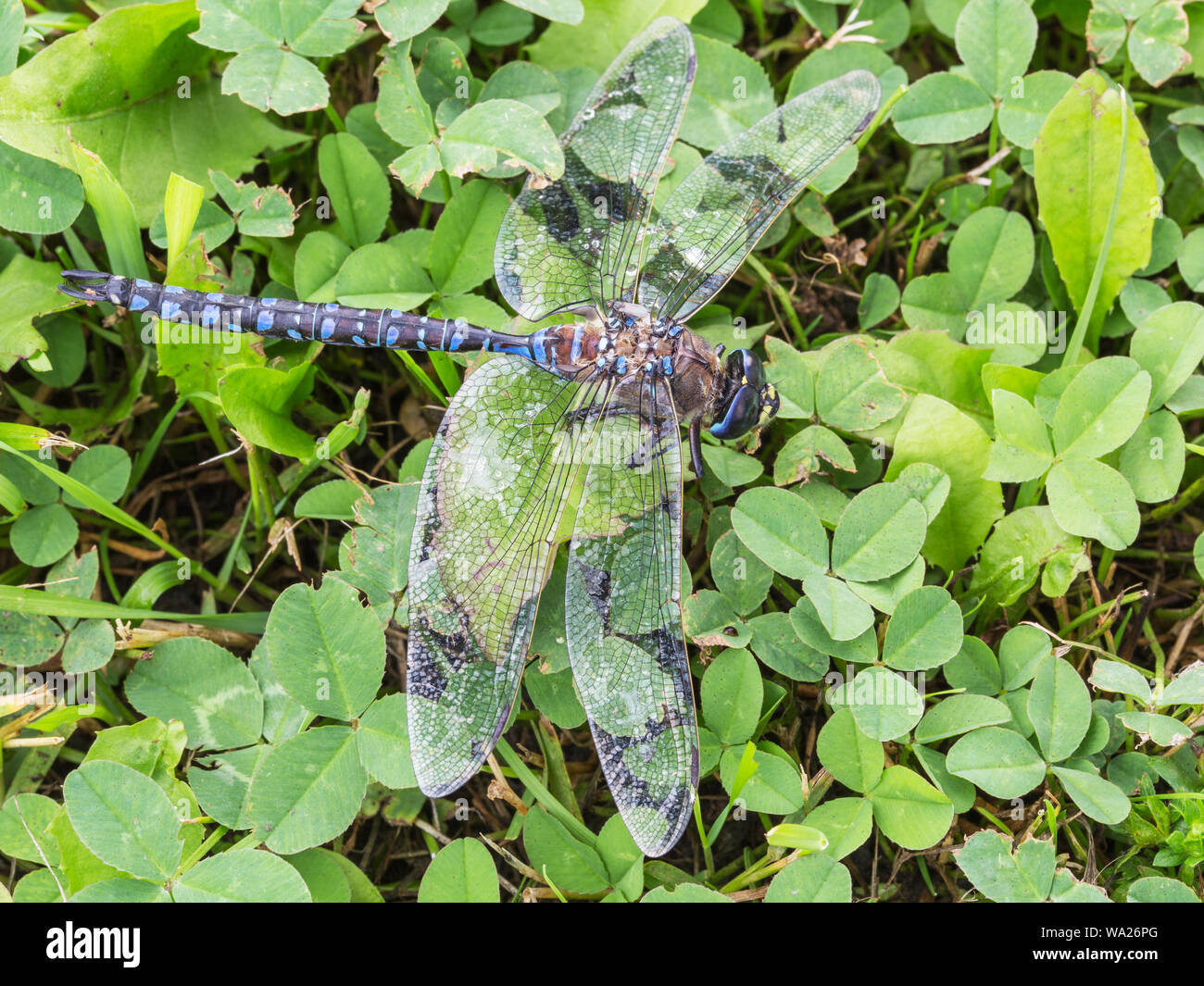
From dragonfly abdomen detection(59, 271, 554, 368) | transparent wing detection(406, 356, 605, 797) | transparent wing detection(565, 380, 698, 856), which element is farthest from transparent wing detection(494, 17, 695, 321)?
transparent wing detection(565, 380, 698, 856)

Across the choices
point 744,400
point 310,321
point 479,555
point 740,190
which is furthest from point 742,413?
point 310,321

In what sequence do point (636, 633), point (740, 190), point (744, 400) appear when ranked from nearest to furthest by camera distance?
1. point (636, 633)
2. point (744, 400)
3. point (740, 190)

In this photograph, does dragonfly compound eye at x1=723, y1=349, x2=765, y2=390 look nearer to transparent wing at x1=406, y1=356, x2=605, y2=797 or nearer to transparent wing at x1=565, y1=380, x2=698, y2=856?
transparent wing at x1=565, y1=380, x2=698, y2=856

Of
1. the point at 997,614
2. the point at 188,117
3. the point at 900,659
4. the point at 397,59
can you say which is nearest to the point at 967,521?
the point at 997,614

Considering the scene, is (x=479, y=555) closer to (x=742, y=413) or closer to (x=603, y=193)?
(x=742, y=413)

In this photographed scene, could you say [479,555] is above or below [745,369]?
below
